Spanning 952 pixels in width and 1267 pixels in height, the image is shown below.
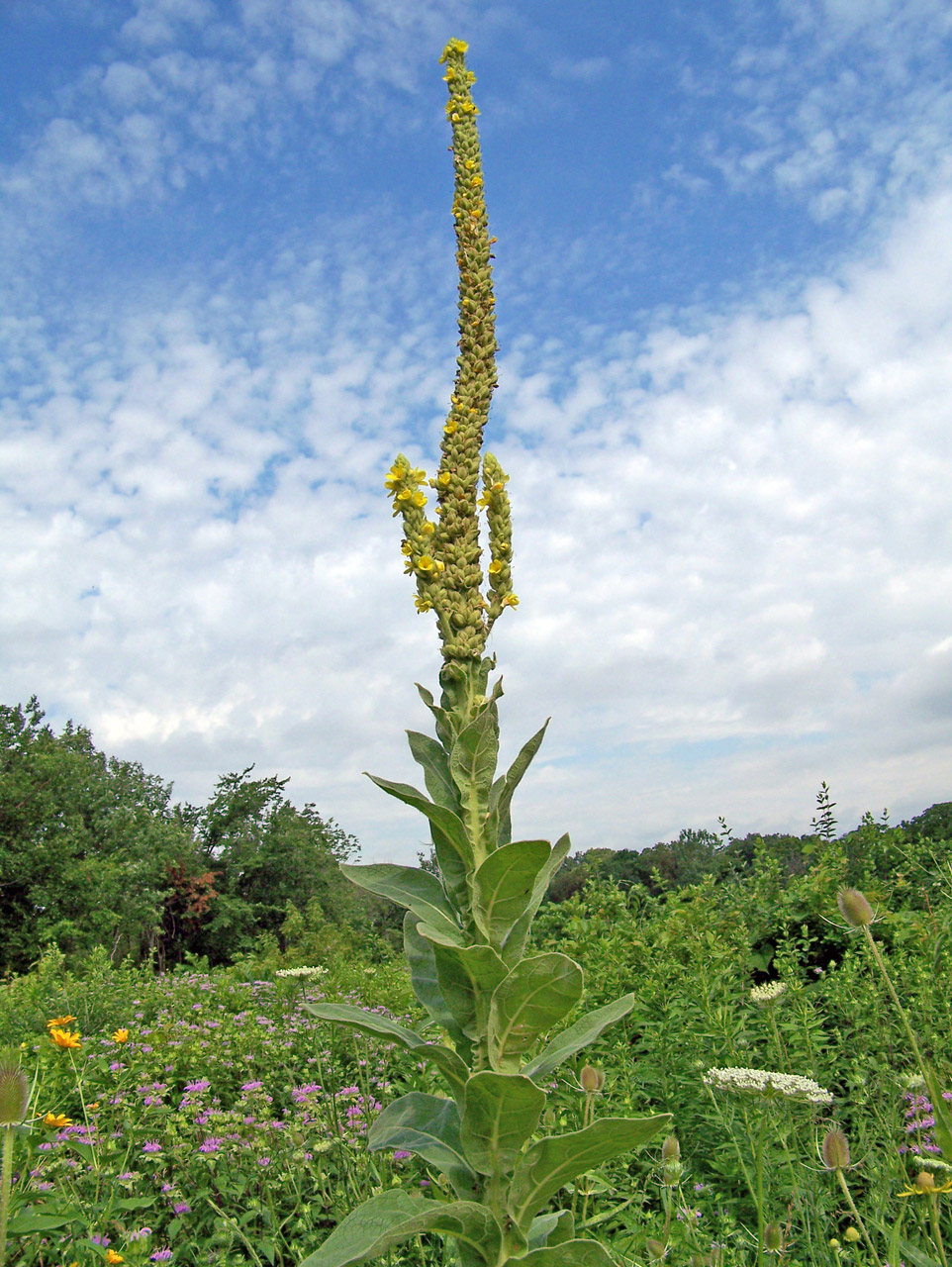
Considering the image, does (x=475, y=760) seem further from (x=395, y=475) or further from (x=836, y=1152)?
(x=836, y=1152)

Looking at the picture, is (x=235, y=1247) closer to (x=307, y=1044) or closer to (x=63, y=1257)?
(x=63, y=1257)

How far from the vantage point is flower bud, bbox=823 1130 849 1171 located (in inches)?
71.0

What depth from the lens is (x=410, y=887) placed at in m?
2.02

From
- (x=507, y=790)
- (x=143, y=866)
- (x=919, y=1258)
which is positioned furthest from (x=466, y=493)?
(x=143, y=866)

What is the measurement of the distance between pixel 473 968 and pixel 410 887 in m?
0.33

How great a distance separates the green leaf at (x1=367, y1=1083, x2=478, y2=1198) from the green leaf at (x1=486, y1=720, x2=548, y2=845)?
0.69m

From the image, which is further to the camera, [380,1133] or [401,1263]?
[401,1263]

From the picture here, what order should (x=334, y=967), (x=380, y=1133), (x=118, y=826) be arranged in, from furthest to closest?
(x=118, y=826)
(x=334, y=967)
(x=380, y=1133)

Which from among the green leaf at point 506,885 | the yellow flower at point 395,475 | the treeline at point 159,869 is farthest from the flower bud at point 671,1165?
the treeline at point 159,869

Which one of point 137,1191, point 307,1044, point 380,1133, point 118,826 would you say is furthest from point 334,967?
point 118,826

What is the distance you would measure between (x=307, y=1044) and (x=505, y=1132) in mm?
3122

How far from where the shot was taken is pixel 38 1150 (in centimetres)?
296

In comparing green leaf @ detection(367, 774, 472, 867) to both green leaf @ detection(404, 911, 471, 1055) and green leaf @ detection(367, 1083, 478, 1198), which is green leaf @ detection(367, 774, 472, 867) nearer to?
green leaf @ detection(404, 911, 471, 1055)

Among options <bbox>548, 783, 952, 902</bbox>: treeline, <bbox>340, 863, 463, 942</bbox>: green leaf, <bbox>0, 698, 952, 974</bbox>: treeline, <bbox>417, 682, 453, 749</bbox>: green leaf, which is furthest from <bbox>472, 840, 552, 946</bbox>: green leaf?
<bbox>0, 698, 952, 974</bbox>: treeline
